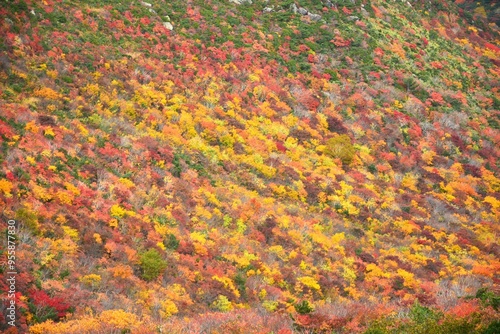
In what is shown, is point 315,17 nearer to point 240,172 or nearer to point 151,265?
point 240,172

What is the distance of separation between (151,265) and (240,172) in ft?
35.4

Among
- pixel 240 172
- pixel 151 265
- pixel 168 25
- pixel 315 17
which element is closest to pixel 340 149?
pixel 240 172

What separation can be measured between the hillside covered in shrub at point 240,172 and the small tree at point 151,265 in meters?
0.05

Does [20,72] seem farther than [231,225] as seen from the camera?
Yes

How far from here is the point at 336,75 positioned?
3834 cm

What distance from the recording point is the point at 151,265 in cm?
1547

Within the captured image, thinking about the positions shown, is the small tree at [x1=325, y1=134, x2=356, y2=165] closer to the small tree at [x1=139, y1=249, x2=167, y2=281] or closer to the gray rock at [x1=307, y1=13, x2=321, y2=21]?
the small tree at [x1=139, y1=249, x2=167, y2=281]

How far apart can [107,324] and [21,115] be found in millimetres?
11869

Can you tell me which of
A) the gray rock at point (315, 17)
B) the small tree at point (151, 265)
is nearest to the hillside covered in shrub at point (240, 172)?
the small tree at point (151, 265)

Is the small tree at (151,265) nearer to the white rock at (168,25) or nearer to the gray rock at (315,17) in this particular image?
the white rock at (168,25)

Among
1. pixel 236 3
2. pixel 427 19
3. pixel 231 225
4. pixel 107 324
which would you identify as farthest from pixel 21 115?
pixel 427 19

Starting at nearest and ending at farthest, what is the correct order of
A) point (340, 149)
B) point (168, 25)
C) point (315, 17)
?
point (340, 149), point (168, 25), point (315, 17)

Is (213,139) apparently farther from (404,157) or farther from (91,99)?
(404,157)

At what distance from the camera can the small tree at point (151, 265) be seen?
1534 cm
